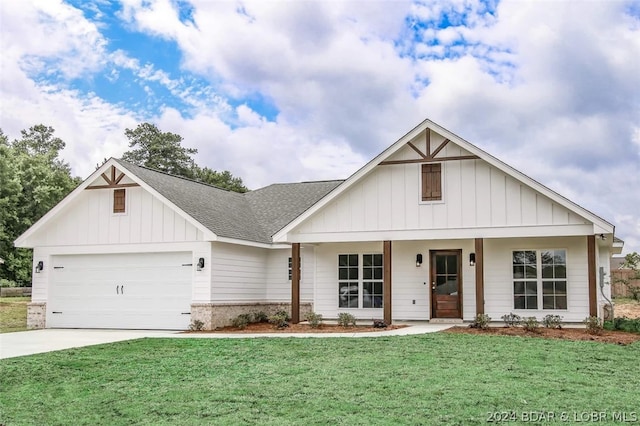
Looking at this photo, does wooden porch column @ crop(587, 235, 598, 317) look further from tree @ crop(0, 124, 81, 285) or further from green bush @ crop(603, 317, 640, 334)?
tree @ crop(0, 124, 81, 285)

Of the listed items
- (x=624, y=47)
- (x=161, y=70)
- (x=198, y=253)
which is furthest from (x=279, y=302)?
(x=624, y=47)

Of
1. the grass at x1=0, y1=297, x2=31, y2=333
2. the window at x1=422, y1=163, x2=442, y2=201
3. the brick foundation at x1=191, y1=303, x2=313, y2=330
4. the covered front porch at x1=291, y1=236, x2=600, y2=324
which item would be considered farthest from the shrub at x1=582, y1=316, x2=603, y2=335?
the grass at x1=0, y1=297, x2=31, y2=333

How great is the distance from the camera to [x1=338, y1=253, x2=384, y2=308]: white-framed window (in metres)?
19.7

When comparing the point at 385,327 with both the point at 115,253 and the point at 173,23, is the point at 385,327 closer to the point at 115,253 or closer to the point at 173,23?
the point at 115,253

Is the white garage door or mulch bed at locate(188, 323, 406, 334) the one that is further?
the white garage door

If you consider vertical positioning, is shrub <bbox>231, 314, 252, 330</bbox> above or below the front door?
below

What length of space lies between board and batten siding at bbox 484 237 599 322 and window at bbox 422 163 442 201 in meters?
2.22

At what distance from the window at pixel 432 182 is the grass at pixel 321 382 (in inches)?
212

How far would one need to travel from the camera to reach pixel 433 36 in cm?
1788

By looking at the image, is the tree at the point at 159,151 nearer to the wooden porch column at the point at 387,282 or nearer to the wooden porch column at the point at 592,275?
the wooden porch column at the point at 387,282

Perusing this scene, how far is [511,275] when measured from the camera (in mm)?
18453

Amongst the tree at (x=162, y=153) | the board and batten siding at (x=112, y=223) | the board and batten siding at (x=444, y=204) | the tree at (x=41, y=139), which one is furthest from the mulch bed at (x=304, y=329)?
the tree at (x=41, y=139)

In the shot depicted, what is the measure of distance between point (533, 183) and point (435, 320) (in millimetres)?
4865

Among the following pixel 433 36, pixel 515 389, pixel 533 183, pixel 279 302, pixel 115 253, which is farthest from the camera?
pixel 279 302
